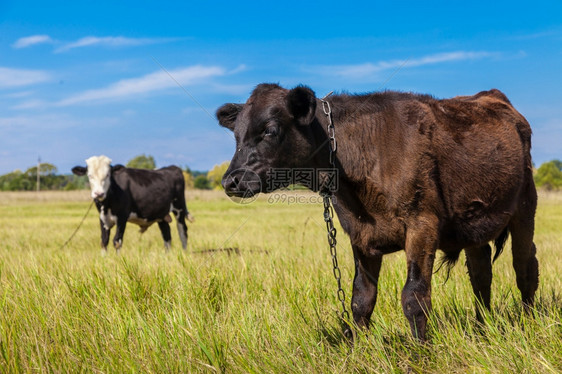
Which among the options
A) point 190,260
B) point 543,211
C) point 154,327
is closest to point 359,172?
point 154,327

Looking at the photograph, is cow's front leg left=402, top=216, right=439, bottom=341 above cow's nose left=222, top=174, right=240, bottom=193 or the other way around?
the other way around

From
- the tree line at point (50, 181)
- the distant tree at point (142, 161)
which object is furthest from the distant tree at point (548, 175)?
the distant tree at point (142, 161)

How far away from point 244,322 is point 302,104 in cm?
175

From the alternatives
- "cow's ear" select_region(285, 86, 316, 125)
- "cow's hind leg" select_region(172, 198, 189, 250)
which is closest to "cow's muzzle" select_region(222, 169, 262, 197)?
"cow's ear" select_region(285, 86, 316, 125)

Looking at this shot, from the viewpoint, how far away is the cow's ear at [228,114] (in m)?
4.48

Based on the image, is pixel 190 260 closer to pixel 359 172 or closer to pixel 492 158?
pixel 359 172

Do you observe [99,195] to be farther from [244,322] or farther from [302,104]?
[302,104]

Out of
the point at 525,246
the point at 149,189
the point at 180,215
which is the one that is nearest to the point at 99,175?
the point at 149,189

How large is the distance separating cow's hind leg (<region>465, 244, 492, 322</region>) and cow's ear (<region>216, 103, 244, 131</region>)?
2869mm

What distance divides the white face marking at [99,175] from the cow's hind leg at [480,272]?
28.8 ft

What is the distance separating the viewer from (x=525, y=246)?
5.20 meters

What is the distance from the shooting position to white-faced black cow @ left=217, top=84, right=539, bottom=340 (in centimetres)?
390

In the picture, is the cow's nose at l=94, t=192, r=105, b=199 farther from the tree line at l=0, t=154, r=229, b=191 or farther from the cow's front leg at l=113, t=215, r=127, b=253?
the tree line at l=0, t=154, r=229, b=191

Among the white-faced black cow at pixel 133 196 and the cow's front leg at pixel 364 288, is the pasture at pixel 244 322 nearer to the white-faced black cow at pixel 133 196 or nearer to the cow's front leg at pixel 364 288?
the cow's front leg at pixel 364 288
